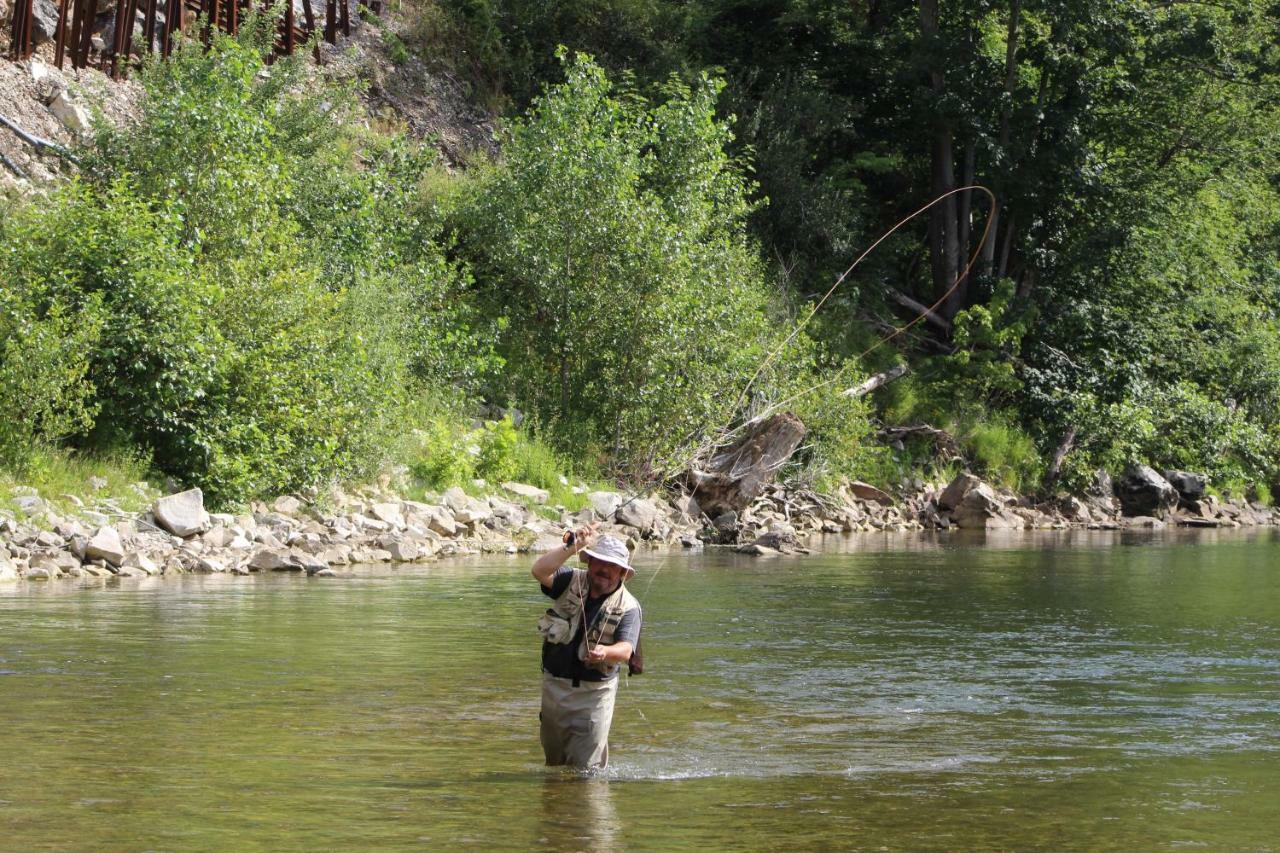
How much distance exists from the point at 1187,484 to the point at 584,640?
1174 inches

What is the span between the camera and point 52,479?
18891 millimetres

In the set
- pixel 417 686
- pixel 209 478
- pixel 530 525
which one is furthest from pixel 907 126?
pixel 417 686

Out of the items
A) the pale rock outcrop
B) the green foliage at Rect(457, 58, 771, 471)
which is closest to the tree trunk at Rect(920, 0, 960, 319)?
the green foliage at Rect(457, 58, 771, 471)

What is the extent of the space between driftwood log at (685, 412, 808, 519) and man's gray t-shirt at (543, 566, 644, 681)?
1824 centimetres

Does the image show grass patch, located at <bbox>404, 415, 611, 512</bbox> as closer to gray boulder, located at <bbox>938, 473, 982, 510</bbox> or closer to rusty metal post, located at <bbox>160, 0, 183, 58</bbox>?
gray boulder, located at <bbox>938, 473, 982, 510</bbox>

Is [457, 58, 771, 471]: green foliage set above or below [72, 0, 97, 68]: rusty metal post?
below

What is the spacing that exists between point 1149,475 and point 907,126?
994 cm

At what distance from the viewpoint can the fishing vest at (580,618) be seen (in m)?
8.11

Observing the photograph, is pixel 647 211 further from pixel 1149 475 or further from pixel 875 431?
pixel 1149 475

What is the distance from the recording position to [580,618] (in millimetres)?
8172

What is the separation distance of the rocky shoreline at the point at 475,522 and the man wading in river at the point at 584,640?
488cm

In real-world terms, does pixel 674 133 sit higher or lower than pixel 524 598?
higher

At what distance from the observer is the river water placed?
7.25 meters

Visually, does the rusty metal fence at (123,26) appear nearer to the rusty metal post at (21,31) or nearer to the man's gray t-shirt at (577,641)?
the rusty metal post at (21,31)
